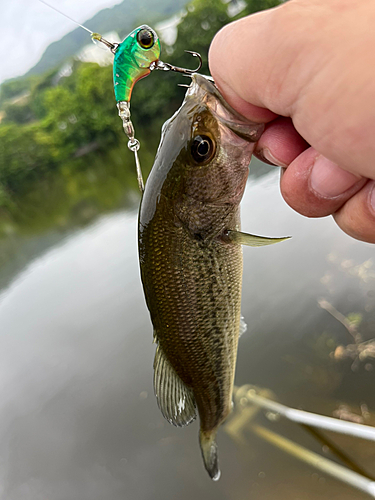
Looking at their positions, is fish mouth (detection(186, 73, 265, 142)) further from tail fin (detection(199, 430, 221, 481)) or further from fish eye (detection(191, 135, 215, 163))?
tail fin (detection(199, 430, 221, 481))

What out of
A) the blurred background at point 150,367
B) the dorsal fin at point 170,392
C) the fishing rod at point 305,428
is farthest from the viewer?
the blurred background at point 150,367

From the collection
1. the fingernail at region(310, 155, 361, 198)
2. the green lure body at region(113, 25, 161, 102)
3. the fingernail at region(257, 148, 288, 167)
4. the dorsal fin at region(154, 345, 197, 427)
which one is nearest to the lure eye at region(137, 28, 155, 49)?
the green lure body at region(113, 25, 161, 102)

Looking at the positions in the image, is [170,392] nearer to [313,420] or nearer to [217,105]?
[217,105]

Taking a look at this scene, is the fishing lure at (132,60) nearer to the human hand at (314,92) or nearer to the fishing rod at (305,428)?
the human hand at (314,92)

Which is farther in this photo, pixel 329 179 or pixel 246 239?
pixel 246 239

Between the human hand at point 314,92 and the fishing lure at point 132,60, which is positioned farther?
the fishing lure at point 132,60

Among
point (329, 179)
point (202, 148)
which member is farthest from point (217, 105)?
point (329, 179)

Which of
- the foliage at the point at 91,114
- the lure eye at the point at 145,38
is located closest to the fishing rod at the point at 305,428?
the lure eye at the point at 145,38
